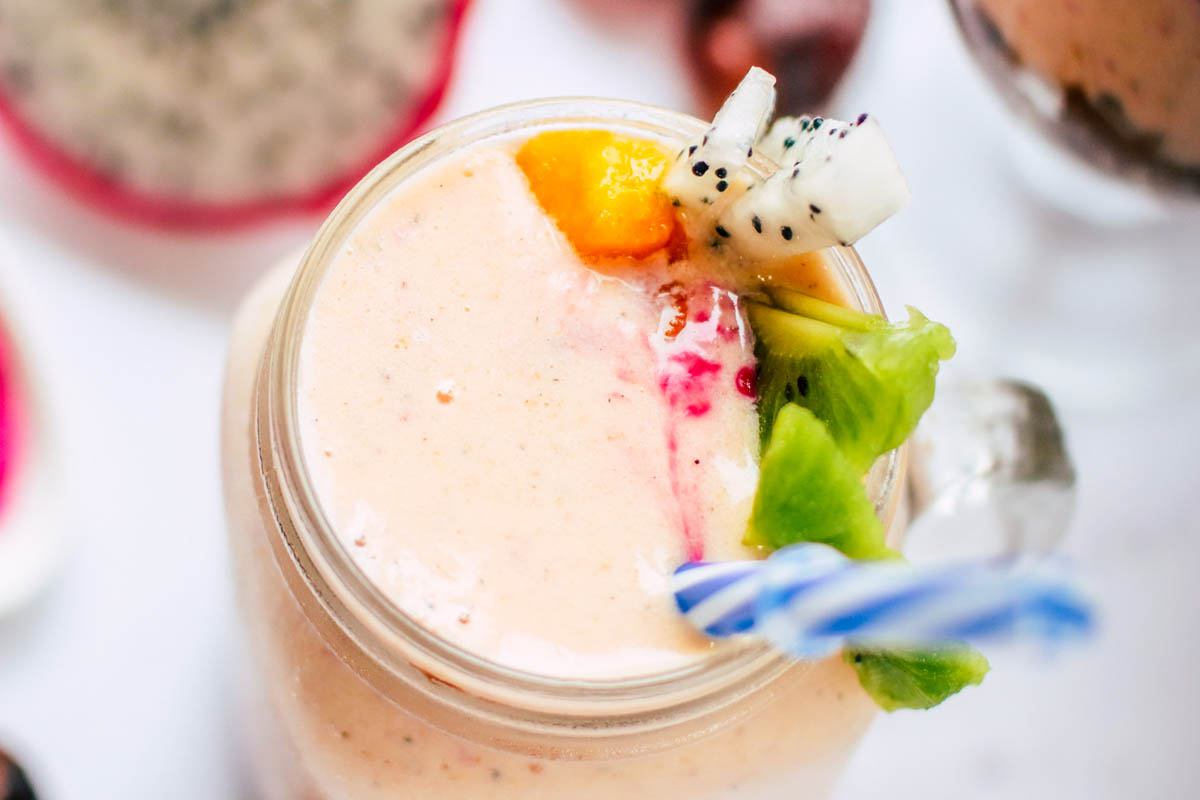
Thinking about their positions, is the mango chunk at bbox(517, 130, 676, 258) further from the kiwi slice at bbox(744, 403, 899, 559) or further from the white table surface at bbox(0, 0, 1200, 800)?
the white table surface at bbox(0, 0, 1200, 800)

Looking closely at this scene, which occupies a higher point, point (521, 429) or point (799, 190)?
point (799, 190)

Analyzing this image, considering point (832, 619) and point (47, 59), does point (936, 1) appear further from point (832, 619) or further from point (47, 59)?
point (832, 619)

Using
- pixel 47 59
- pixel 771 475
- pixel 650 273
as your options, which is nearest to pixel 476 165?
pixel 650 273

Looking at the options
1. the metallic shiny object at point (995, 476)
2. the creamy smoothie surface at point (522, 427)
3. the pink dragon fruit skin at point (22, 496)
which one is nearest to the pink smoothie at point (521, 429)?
the creamy smoothie surface at point (522, 427)

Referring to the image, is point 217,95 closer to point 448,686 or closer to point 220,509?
point 220,509

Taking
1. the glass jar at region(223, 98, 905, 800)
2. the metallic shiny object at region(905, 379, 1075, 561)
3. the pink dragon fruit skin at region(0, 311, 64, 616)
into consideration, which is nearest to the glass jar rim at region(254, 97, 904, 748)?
the glass jar at region(223, 98, 905, 800)

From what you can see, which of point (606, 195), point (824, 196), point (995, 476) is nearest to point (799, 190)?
point (824, 196)
